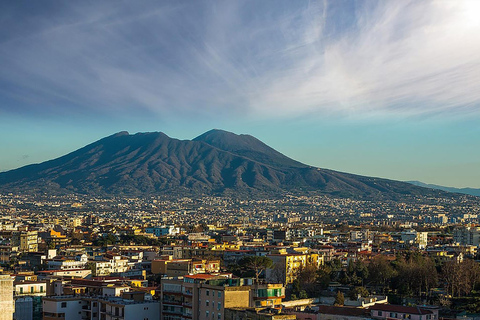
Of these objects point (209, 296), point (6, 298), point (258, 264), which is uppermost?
point (6, 298)

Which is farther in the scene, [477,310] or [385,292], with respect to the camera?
[385,292]

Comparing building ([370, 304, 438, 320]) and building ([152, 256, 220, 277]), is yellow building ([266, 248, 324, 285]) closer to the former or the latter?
building ([152, 256, 220, 277])

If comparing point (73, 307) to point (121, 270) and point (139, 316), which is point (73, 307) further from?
point (121, 270)

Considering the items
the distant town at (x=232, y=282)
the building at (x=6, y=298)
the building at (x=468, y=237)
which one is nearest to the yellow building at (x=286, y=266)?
the distant town at (x=232, y=282)

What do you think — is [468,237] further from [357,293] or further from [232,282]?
[232,282]

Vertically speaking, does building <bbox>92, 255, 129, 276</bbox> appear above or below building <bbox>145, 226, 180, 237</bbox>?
below

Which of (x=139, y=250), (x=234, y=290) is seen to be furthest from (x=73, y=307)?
(x=139, y=250)

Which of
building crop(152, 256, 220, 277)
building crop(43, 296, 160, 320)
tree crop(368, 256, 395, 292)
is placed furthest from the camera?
tree crop(368, 256, 395, 292)

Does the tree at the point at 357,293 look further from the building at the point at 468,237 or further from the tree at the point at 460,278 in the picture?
the building at the point at 468,237

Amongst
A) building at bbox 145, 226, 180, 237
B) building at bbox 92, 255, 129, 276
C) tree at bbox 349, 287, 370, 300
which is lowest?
tree at bbox 349, 287, 370, 300

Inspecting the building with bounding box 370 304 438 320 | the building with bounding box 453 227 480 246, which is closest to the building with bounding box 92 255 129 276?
the building with bounding box 370 304 438 320

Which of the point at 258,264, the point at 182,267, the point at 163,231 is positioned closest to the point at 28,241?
the point at 163,231
